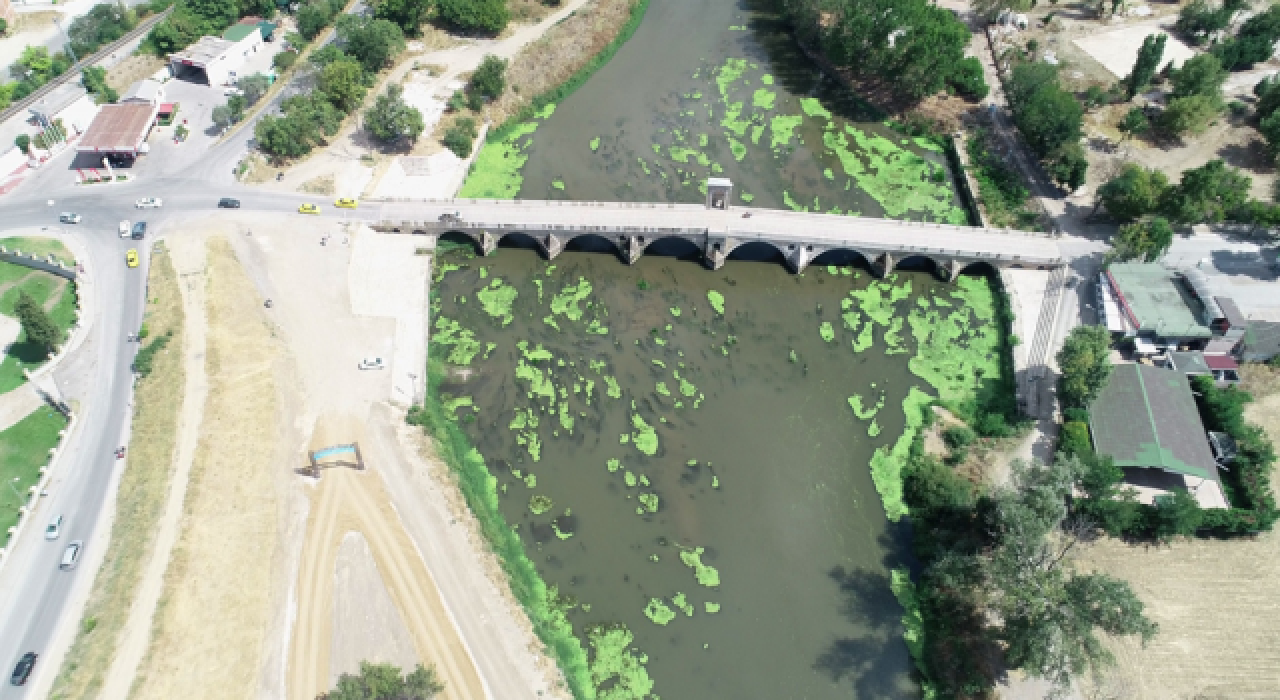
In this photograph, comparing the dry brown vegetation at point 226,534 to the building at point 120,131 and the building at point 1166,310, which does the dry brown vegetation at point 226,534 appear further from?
the building at point 1166,310

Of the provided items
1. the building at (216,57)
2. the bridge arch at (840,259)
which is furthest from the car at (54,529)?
the bridge arch at (840,259)

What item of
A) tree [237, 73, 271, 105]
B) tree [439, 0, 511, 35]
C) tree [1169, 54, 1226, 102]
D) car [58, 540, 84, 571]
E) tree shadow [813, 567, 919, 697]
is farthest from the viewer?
tree [439, 0, 511, 35]

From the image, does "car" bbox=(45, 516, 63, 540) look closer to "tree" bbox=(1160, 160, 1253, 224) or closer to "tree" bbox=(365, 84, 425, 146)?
"tree" bbox=(365, 84, 425, 146)

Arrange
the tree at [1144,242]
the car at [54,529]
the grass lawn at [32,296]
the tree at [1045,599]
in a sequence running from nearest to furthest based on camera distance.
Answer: the tree at [1045,599]
the car at [54,529]
the grass lawn at [32,296]
the tree at [1144,242]

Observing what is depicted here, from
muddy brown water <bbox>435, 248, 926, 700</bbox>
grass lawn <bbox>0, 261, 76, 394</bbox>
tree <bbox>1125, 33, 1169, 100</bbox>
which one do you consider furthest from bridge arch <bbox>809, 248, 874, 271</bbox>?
grass lawn <bbox>0, 261, 76, 394</bbox>

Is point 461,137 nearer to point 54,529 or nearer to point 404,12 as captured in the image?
point 404,12

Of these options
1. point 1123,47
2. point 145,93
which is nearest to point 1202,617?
point 1123,47
